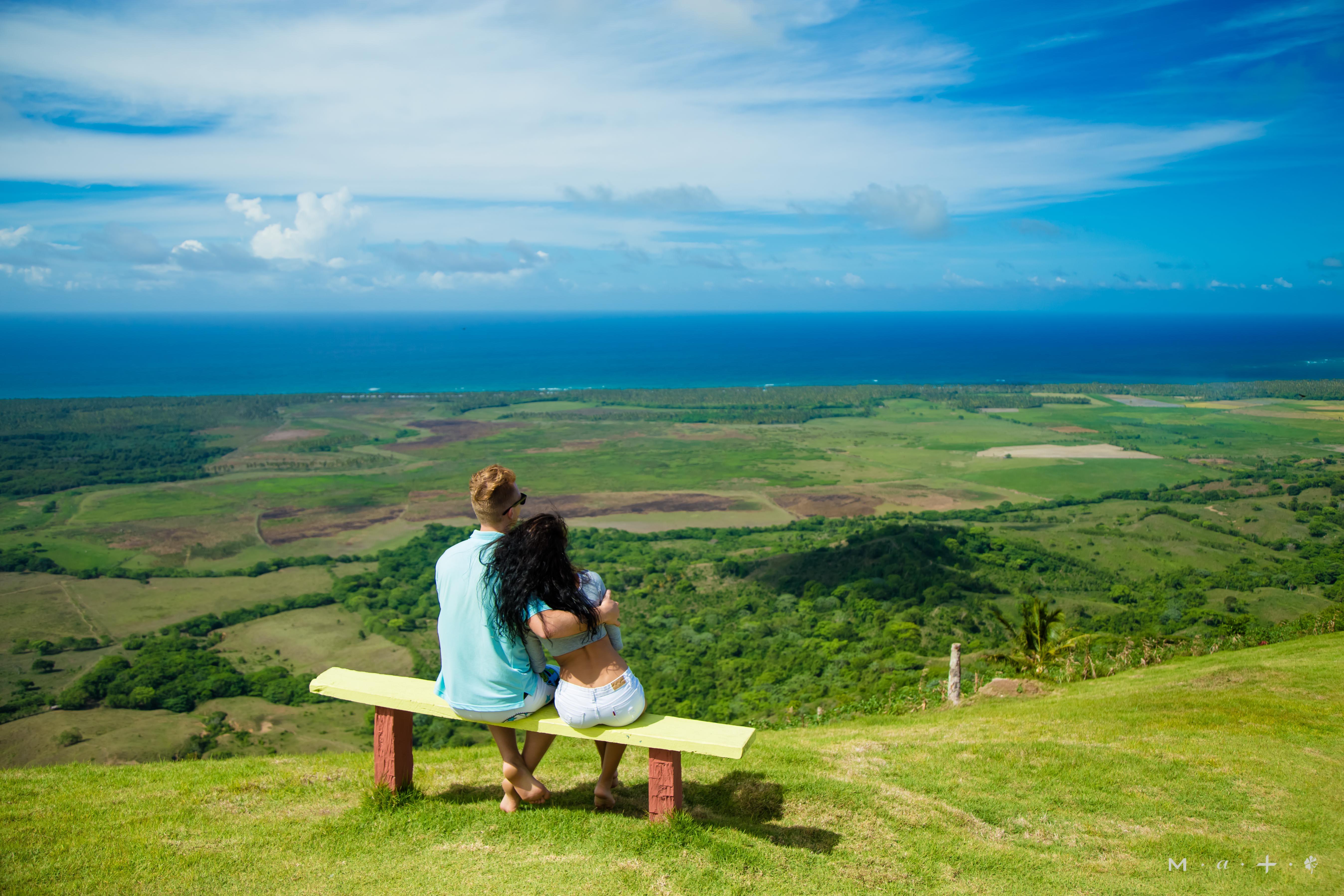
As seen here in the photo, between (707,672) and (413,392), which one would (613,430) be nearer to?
(413,392)

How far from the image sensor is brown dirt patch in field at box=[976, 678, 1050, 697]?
1268 cm

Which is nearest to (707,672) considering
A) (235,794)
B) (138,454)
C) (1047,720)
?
(1047,720)

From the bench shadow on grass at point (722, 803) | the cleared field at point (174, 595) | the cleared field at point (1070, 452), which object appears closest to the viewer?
the bench shadow on grass at point (722, 803)

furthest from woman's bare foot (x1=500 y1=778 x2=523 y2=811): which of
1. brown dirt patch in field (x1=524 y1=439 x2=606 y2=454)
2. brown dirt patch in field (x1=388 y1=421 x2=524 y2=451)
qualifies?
brown dirt patch in field (x1=388 y1=421 x2=524 y2=451)

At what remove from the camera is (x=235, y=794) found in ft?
17.8

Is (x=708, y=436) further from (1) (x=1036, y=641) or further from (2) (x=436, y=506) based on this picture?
(1) (x=1036, y=641)

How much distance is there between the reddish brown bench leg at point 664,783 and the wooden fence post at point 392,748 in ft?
5.31

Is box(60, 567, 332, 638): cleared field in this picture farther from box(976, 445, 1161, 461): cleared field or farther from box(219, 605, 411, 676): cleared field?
box(976, 445, 1161, 461): cleared field

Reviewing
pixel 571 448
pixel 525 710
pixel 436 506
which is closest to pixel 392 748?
pixel 525 710

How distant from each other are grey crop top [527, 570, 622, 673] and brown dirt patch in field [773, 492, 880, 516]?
58.7 metres

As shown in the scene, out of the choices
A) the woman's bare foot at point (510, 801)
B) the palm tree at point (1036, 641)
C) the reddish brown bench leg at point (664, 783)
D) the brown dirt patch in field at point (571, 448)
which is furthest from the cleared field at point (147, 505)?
the reddish brown bench leg at point (664, 783)

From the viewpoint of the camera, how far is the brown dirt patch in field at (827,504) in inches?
2470

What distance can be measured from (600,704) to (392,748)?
1582mm

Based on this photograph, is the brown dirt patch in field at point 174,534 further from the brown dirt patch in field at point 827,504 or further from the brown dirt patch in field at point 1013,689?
the brown dirt patch in field at point 1013,689
